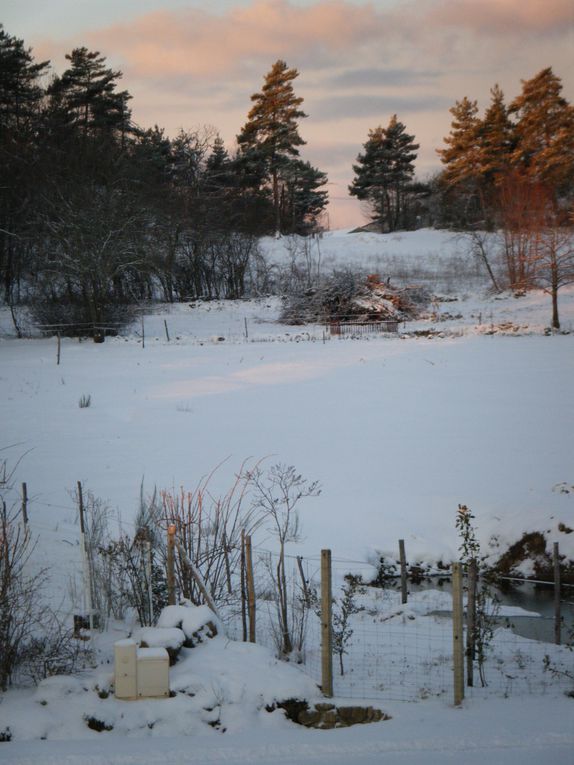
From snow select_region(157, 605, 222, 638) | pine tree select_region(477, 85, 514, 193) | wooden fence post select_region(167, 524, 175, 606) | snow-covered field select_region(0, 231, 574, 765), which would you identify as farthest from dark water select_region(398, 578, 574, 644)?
pine tree select_region(477, 85, 514, 193)

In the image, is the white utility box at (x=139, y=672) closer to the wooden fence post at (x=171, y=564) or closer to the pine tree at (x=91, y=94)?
the wooden fence post at (x=171, y=564)

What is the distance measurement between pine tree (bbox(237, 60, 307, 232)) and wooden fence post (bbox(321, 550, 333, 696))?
4491 centimetres

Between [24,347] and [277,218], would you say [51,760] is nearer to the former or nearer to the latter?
[24,347]

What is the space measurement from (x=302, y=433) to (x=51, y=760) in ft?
41.7

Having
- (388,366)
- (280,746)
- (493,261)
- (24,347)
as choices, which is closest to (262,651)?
(280,746)

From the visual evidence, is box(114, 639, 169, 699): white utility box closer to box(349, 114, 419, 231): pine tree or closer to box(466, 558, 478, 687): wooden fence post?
box(466, 558, 478, 687): wooden fence post

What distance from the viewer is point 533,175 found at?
44250 millimetres

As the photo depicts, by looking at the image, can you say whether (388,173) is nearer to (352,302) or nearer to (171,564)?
(352,302)

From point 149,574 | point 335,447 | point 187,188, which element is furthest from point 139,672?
point 187,188

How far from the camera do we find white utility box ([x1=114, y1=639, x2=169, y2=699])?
6.32 m

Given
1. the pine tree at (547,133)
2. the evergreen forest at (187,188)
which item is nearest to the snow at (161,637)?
the evergreen forest at (187,188)

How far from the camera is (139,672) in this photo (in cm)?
637

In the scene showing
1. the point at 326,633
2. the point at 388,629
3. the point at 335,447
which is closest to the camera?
the point at 326,633

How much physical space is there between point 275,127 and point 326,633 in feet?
159
